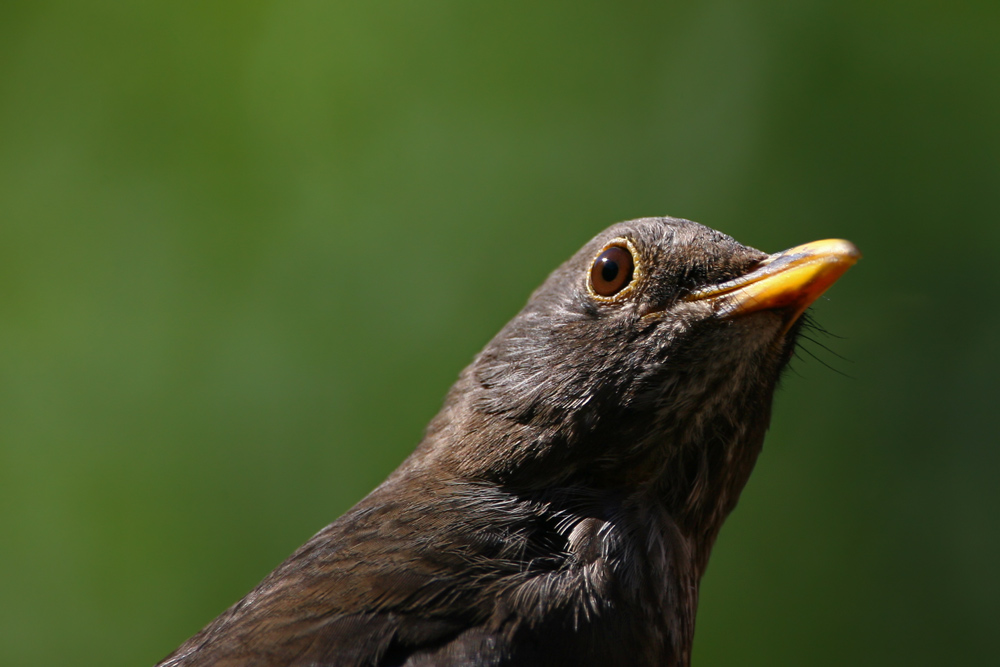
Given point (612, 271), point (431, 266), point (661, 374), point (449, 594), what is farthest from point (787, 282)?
point (431, 266)

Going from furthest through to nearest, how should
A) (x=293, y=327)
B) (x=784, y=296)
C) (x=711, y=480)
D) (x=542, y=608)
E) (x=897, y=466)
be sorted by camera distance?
(x=293, y=327), (x=897, y=466), (x=711, y=480), (x=784, y=296), (x=542, y=608)

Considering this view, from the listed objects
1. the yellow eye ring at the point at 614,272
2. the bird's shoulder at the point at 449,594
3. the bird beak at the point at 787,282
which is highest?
the yellow eye ring at the point at 614,272

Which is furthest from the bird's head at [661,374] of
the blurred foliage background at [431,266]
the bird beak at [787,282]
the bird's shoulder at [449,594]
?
the blurred foliage background at [431,266]

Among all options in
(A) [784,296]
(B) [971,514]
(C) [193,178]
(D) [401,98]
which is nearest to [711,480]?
(A) [784,296]

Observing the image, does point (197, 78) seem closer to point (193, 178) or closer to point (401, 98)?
point (193, 178)

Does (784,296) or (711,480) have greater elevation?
(784,296)

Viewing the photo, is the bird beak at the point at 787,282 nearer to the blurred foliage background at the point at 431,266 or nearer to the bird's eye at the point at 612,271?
the bird's eye at the point at 612,271

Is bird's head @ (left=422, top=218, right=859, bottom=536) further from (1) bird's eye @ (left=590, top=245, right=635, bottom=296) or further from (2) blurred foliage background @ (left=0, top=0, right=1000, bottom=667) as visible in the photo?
(2) blurred foliage background @ (left=0, top=0, right=1000, bottom=667)
